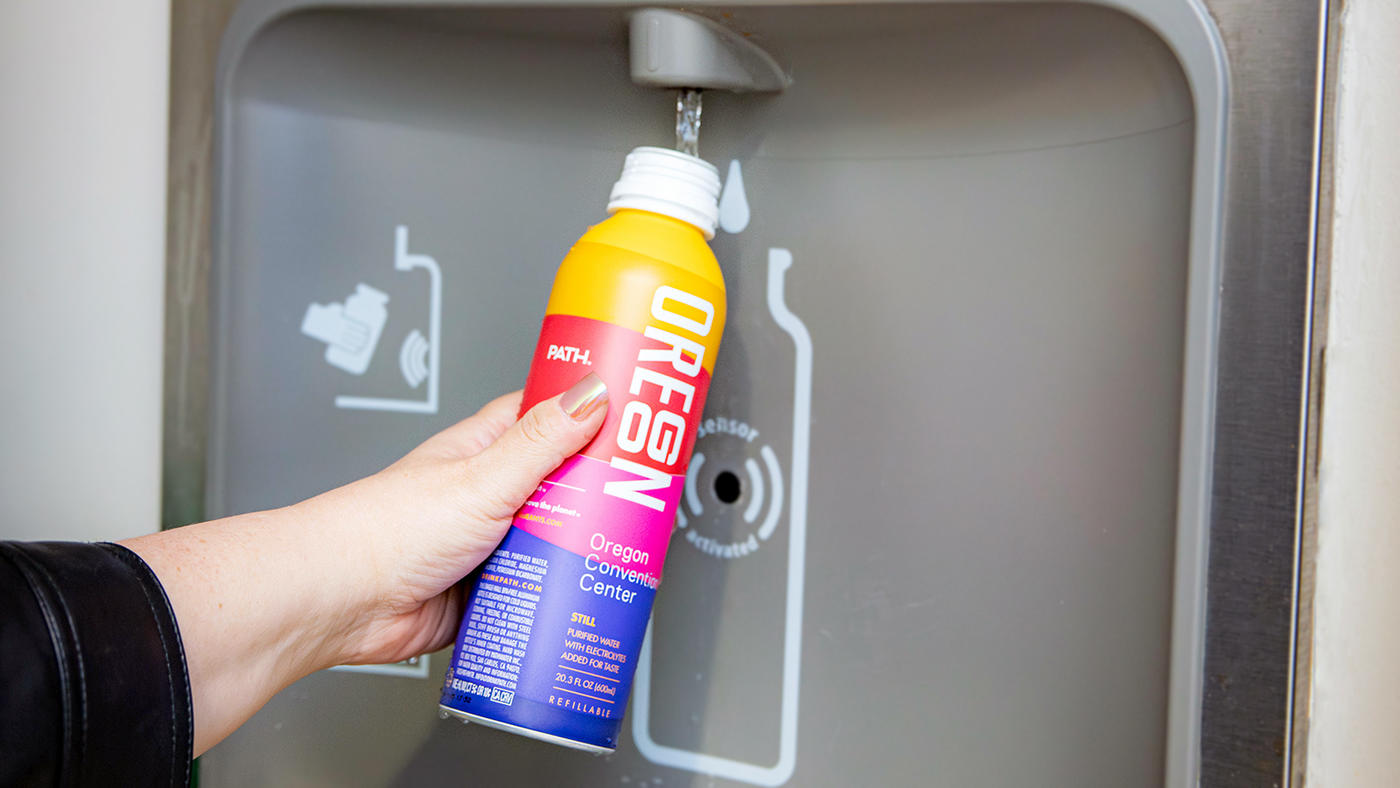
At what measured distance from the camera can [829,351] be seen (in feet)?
2.10

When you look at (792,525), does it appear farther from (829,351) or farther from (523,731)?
(523,731)

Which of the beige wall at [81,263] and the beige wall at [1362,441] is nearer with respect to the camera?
the beige wall at [1362,441]

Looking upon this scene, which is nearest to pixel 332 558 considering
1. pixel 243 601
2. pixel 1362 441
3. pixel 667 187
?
pixel 243 601

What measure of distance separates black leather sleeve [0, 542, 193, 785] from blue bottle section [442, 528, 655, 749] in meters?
0.13

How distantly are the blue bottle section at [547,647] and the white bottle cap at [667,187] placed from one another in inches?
7.3

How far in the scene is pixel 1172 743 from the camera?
514 millimetres

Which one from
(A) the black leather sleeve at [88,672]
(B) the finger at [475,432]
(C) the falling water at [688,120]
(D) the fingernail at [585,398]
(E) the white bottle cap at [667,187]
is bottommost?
(A) the black leather sleeve at [88,672]

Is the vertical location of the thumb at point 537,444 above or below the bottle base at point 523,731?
above

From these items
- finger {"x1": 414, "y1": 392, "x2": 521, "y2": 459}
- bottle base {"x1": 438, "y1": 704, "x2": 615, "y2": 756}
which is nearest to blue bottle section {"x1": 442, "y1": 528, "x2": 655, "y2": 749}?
bottle base {"x1": 438, "y1": 704, "x2": 615, "y2": 756}

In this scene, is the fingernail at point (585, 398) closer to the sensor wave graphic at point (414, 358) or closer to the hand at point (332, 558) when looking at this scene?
the hand at point (332, 558)

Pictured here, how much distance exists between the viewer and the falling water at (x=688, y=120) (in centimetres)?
63

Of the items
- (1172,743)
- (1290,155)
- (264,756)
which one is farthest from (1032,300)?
(264,756)

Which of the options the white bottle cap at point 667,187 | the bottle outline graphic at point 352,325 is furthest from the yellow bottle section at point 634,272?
the bottle outline graphic at point 352,325

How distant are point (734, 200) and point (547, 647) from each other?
1.00ft
